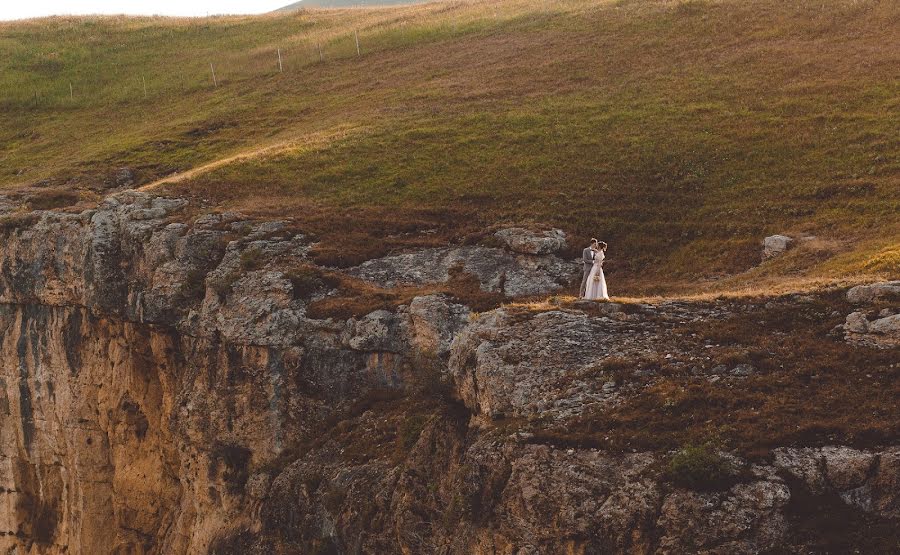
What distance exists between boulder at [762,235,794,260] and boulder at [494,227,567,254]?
7959 mm

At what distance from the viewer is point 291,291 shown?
122 ft

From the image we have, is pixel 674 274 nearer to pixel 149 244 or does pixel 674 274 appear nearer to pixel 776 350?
pixel 776 350

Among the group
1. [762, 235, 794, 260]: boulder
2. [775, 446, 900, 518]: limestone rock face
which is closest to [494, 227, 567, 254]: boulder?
[762, 235, 794, 260]: boulder

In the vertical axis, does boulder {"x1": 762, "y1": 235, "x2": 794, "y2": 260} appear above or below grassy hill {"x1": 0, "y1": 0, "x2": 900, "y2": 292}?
below

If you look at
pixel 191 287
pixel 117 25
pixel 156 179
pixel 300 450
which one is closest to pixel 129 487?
pixel 191 287

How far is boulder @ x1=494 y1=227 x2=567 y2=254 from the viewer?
40188mm

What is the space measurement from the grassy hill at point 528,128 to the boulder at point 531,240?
2.32 m

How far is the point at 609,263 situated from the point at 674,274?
125 inches

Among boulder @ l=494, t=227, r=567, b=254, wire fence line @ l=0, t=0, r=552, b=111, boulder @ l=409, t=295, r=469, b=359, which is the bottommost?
boulder @ l=409, t=295, r=469, b=359

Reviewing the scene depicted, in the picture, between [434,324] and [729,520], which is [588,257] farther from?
[729,520]

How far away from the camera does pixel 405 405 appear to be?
32.5 meters

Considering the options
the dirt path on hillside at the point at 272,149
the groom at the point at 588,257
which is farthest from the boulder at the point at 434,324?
the dirt path on hillside at the point at 272,149

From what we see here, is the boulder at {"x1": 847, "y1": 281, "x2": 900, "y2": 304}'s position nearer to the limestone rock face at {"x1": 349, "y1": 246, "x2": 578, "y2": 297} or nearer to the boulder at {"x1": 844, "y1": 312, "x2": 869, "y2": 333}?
the boulder at {"x1": 844, "y1": 312, "x2": 869, "y2": 333}

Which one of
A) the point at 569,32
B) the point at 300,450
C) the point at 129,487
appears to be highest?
the point at 569,32
